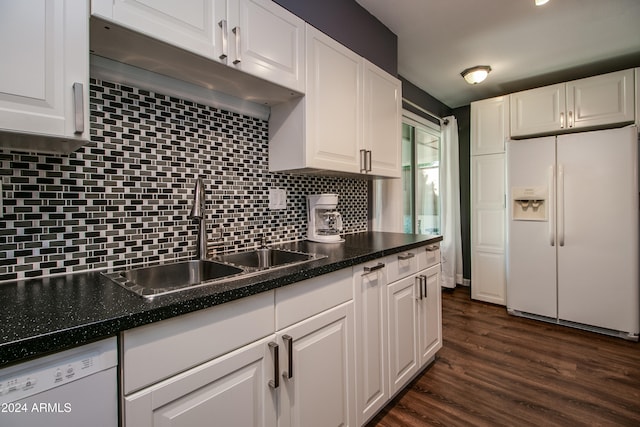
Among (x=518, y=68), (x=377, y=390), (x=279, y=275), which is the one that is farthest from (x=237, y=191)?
(x=518, y=68)

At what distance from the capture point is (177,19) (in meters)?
1.10

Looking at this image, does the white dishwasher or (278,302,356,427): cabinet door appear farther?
(278,302,356,427): cabinet door

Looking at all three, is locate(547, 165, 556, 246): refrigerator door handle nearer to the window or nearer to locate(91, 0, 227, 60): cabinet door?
the window

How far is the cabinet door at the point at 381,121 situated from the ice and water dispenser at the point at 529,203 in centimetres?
154

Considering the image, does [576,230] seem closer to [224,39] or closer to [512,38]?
[512,38]

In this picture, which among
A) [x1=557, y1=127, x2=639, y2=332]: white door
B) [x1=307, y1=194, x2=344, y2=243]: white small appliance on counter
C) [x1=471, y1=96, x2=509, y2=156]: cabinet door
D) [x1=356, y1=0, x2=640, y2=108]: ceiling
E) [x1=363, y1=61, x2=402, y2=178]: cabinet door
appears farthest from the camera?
[x1=471, y1=96, x2=509, y2=156]: cabinet door

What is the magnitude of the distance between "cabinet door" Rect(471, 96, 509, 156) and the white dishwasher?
3.78 metres

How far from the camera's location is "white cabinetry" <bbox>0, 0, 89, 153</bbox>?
0.78 meters

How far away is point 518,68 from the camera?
3.09 meters

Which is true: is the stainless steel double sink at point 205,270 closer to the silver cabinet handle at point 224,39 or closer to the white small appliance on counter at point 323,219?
the white small appliance on counter at point 323,219

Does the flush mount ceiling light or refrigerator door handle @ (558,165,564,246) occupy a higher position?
the flush mount ceiling light

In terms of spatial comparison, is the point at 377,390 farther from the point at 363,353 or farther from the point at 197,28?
the point at 197,28

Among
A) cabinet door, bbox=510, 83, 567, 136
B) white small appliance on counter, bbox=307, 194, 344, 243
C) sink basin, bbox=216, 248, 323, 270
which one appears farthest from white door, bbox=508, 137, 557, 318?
sink basin, bbox=216, 248, 323, 270

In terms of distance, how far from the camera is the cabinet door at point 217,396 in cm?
76
